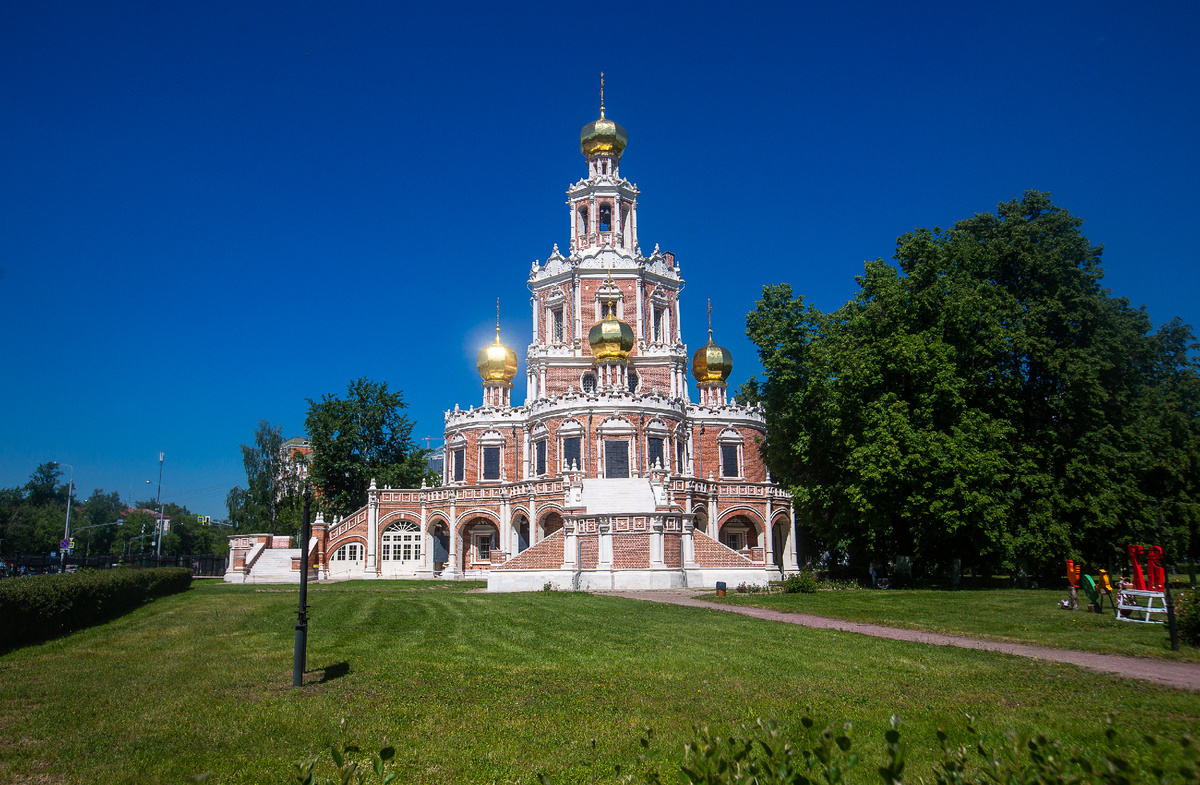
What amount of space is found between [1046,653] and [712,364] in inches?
1597

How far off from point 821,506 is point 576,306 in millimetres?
23832

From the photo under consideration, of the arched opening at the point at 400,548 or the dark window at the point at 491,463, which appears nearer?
the dark window at the point at 491,463

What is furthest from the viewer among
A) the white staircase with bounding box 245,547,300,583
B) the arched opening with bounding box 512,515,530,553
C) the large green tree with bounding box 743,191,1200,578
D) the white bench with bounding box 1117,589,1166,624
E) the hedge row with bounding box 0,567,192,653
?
the arched opening with bounding box 512,515,530,553

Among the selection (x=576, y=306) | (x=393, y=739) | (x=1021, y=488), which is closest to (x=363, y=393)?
(x=576, y=306)

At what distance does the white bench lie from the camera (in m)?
16.6

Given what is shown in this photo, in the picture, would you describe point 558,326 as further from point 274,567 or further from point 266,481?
point 266,481

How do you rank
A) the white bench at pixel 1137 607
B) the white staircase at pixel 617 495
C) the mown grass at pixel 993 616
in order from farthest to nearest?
the white staircase at pixel 617 495
the white bench at pixel 1137 607
the mown grass at pixel 993 616

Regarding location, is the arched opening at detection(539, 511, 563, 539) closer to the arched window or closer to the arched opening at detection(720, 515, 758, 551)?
the arched opening at detection(720, 515, 758, 551)

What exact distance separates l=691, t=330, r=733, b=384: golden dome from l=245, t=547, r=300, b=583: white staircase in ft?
91.6

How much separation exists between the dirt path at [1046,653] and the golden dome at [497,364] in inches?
1445

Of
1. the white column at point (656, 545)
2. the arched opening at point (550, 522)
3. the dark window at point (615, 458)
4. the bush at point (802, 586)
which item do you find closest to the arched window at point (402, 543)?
the arched opening at point (550, 522)

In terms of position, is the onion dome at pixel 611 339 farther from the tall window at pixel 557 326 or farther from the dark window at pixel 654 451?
the dark window at pixel 654 451

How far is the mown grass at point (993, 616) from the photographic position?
45.2ft

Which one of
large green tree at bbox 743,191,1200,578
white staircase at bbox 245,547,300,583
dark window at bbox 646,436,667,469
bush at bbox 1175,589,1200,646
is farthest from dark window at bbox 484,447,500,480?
bush at bbox 1175,589,1200,646
